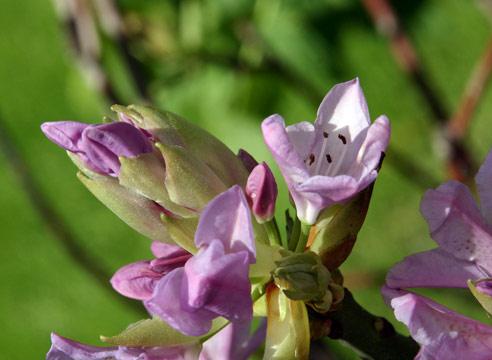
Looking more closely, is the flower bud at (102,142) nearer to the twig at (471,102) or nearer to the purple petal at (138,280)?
the purple petal at (138,280)

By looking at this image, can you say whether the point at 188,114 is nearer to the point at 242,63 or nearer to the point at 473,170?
the point at 242,63

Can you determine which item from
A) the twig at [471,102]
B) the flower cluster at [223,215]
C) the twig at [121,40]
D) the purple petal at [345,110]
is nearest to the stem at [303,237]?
the flower cluster at [223,215]

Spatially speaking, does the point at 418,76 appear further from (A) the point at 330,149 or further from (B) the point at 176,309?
(B) the point at 176,309

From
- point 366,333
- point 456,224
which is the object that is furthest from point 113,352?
point 456,224

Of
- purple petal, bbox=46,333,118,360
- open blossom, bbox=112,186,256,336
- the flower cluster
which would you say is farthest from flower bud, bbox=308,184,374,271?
purple petal, bbox=46,333,118,360

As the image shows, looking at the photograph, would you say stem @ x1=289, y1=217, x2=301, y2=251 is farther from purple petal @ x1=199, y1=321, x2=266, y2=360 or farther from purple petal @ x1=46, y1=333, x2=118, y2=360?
purple petal @ x1=46, y1=333, x2=118, y2=360

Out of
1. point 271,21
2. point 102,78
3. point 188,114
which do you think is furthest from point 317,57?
point 102,78
